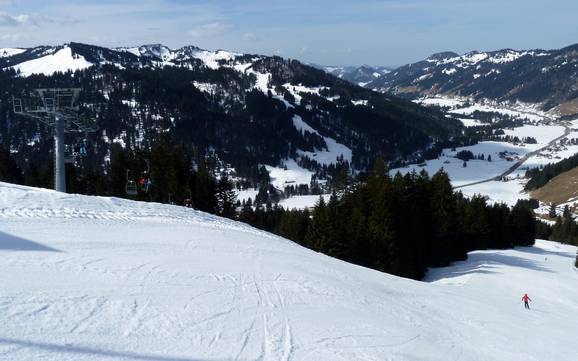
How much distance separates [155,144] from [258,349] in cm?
3842

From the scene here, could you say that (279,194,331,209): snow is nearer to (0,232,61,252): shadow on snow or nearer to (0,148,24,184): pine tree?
(0,148,24,184): pine tree

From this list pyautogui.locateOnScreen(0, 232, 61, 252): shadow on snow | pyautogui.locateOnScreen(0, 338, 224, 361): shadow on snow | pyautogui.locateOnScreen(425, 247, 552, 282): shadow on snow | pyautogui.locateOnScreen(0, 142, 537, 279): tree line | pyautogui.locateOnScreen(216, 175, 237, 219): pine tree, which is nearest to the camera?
pyautogui.locateOnScreen(0, 338, 224, 361): shadow on snow

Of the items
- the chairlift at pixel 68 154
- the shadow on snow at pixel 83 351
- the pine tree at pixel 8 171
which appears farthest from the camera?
the pine tree at pixel 8 171

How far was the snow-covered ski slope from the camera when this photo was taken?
34.0 feet

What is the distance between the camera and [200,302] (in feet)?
42.8

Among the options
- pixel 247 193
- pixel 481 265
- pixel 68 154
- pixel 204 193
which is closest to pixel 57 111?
pixel 68 154

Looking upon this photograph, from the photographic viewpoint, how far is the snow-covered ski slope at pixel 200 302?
10359 millimetres

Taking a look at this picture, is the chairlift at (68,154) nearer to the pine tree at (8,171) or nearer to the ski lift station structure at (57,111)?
the ski lift station structure at (57,111)

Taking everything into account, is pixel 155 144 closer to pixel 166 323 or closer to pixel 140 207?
pixel 140 207

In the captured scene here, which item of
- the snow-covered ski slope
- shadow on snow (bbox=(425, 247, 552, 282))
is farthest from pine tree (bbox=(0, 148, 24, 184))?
shadow on snow (bbox=(425, 247, 552, 282))

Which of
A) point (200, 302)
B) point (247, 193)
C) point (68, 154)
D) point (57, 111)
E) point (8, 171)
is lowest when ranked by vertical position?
point (200, 302)

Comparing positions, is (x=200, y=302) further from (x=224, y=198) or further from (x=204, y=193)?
(x=224, y=198)

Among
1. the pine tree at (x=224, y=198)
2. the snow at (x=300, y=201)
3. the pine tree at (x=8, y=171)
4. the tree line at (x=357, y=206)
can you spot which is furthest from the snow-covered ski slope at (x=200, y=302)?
the snow at (x=300, y=201)

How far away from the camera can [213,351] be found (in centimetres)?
1040
